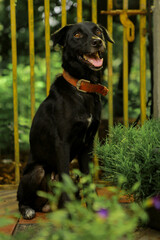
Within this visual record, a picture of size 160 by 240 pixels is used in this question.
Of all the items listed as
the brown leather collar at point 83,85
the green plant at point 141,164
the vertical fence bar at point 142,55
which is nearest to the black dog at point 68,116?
the brown leather collar at point 83,85

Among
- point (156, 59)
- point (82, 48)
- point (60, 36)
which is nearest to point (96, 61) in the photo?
point (82, 48)

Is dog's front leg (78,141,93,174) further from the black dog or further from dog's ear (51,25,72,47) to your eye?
dog's ear (51,25,72,47)

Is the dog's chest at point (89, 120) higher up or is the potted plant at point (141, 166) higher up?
the dog's chest at point (89, 120)

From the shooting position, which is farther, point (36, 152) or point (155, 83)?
point (155, 83)

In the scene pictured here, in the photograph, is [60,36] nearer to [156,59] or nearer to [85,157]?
[85,157]

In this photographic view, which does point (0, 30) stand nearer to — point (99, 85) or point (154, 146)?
point (99, 85)

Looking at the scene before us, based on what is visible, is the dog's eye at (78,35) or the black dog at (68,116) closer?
the black dog at (68,116)

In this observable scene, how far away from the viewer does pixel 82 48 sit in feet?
8.32

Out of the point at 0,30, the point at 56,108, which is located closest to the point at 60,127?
the point at 56,108

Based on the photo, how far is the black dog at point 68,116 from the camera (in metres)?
2.53

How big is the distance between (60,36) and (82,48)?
319mm

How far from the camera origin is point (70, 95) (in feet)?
8.50

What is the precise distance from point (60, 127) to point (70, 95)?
10.6 inches

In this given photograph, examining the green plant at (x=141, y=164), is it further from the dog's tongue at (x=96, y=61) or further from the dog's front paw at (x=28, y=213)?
the dog's front paw at (x=28, y=213)
